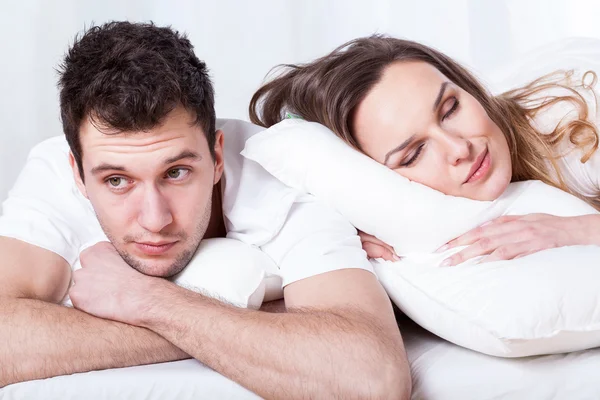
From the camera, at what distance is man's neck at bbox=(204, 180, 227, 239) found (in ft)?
7.80

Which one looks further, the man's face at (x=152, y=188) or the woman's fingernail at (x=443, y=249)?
the woman's fingernail at (x=443, y=249)

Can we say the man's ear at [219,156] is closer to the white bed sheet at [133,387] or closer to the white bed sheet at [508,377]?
the white bed sheet at [133,387]

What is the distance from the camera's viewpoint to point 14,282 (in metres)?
2.02

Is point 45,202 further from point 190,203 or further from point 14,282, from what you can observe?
point 190,203

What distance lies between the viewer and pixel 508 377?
179 cm

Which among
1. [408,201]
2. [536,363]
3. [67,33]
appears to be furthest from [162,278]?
[67,33]

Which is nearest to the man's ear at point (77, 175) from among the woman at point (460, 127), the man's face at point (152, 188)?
the man's face at point (152, 188)

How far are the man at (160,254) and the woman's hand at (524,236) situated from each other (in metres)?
0.28

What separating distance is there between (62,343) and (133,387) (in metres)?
0.20

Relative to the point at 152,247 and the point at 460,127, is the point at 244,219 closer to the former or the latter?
the point at 152,247

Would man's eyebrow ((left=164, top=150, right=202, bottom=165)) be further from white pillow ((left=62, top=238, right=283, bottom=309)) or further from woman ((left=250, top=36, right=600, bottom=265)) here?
woman ((left=250, top=36, right=600, bottom=265))

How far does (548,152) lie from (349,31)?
4.84 ft

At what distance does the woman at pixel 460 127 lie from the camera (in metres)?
2.15

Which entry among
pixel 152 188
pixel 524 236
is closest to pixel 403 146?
pixel 524 236
